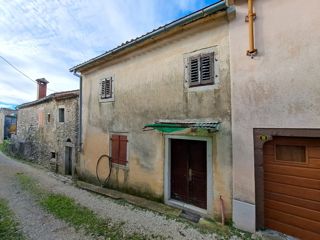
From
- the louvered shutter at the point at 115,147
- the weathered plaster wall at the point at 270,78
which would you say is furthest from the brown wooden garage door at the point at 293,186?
the louvered shutter at the point at 115,147

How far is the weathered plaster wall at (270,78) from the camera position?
4.99 m

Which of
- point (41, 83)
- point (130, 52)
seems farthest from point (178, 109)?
point (41, 83)

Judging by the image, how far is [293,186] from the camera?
5340 mm

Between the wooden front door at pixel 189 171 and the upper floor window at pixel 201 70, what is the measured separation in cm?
201

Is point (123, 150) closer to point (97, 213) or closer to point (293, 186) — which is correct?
point (97, 213)

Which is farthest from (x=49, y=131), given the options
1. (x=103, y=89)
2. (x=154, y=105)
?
(x=154, y=105)

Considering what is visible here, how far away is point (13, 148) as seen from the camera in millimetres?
22703

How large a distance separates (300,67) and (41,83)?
2317 centimetres

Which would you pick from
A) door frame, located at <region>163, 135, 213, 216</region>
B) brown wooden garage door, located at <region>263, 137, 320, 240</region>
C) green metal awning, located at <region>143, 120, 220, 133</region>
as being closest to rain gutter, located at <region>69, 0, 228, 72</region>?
green metal awning, located at <region>143, 120, 220, 133</region>

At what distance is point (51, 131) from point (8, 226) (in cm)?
1074

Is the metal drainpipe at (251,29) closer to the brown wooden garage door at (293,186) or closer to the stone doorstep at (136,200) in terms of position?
the brown wooden garage door at (293,186)

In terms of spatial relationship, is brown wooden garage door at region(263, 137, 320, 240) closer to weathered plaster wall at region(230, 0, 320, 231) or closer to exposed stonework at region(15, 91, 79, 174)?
weathered plaster wall at region(230, 0, 320, 231)

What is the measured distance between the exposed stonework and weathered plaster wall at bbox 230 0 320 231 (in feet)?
31.9

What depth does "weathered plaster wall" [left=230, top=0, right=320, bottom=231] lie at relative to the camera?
4988 millimetres
